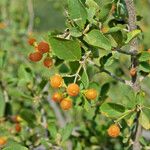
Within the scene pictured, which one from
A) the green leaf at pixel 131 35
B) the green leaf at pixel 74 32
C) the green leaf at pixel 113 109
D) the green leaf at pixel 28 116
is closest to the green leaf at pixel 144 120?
the green leaf at pixel 113 109

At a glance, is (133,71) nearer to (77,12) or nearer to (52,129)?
(77,12)

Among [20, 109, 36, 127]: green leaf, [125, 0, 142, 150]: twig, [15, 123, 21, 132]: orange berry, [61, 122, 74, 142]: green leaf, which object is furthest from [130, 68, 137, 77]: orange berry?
[15, 123, 21, 132]: orange berry

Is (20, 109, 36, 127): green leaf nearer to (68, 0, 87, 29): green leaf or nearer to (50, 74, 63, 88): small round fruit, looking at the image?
(50, 74, 63, 88): small round fruit

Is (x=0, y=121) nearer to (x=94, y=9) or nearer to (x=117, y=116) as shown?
(x=117, y=116)

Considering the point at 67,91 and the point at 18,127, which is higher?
the point at 67,91

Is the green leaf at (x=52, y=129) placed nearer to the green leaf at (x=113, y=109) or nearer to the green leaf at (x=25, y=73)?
the green leaf at (x=25, y=73)

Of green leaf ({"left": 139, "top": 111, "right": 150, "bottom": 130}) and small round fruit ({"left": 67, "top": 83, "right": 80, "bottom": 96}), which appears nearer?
small round fruit ({"left": 67, "top": 83, "right": 80, "bottom": 96})

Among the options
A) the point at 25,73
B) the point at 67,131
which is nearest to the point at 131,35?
the point at 67,131
